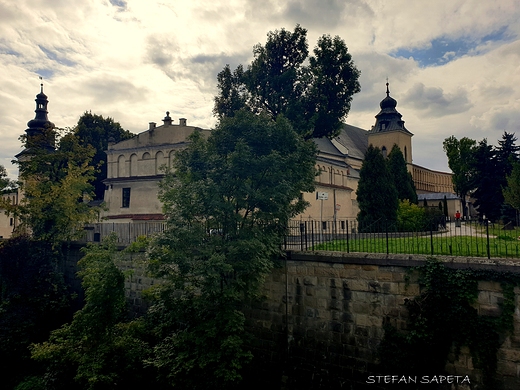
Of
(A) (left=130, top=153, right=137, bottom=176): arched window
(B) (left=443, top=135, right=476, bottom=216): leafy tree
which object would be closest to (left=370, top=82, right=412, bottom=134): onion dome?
(B) (left=443, top=135, right=476, bottom=216): leafy tree

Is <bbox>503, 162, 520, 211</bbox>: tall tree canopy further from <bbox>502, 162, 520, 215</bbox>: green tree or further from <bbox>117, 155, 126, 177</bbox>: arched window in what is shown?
<bbox>117, 155, 126, 177</bbox>: arched window

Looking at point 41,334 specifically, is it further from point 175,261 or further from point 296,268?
point 296,268

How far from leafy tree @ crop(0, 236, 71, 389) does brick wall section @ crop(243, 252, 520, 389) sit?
11.5 meters

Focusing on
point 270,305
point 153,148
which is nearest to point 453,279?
point 270,305

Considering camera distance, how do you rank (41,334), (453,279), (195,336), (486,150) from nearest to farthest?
(453,279) → (195,336) → (41,334) → (486,150)

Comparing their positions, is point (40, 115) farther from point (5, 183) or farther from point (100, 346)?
point (100, 346)

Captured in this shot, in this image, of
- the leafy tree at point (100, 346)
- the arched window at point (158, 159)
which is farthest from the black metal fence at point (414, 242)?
the arched window at point (158, 159)

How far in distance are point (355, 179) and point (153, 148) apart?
2410 centimetres

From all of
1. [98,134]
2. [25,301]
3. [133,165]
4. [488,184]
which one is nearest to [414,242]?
[25,301]

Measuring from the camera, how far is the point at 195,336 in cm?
1114

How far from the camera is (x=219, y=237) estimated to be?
38.9 ft

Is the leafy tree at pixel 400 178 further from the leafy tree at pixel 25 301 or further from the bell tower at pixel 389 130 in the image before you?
the bell tower at pixel 389 130

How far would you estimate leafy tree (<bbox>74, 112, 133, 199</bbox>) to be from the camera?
1793 inches

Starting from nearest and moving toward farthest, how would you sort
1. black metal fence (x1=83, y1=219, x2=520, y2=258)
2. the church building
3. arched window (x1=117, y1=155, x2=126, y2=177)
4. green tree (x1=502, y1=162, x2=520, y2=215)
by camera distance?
black metal fence (x1=83, y1=219, x2=520, y2=258), green tree (x1=502, y1=162, x2=520, y2=215), the church building, arched window (x1=117, y1=155, x2=126, y2=177)
